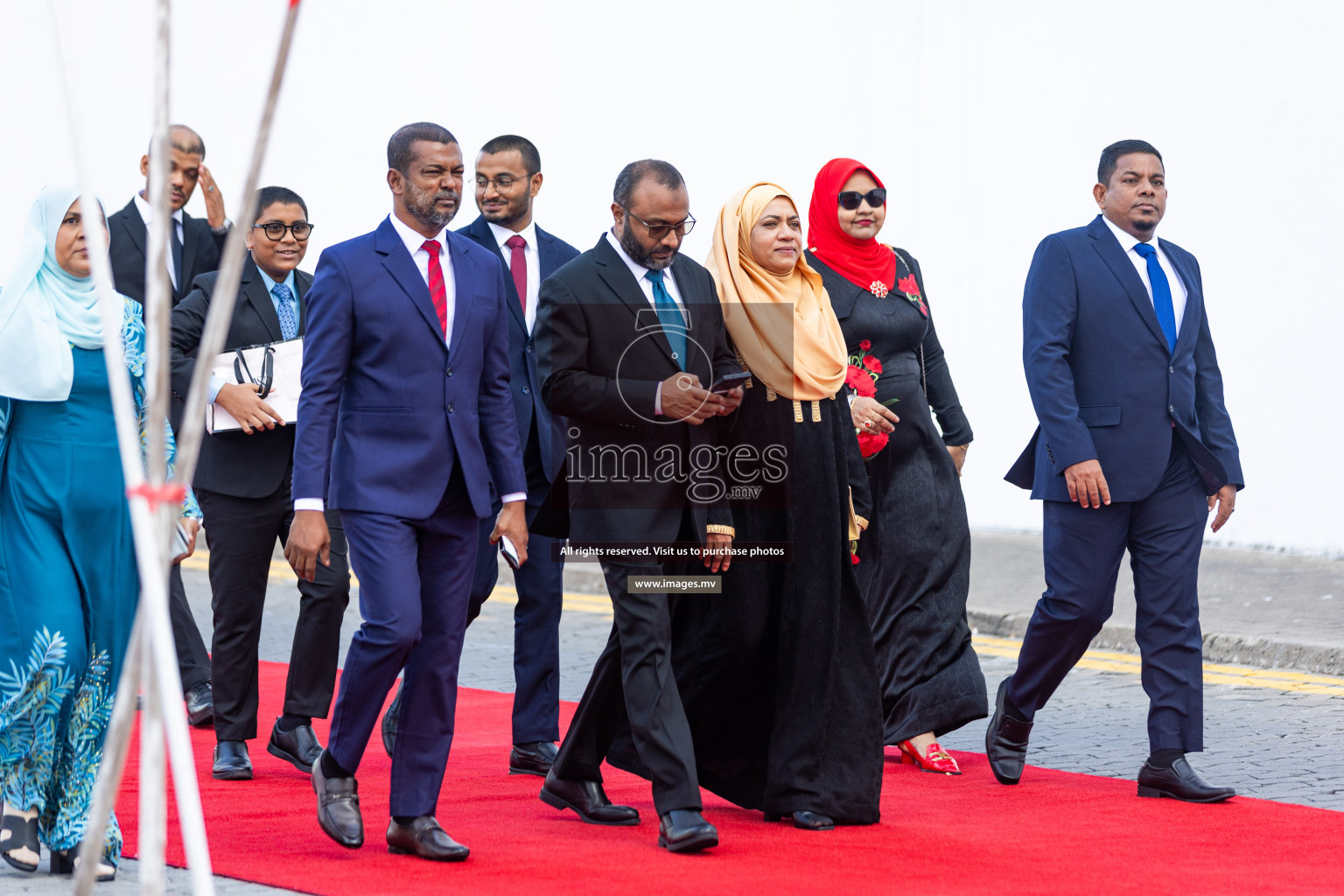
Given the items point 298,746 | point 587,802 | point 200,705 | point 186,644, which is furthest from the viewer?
point 186,644

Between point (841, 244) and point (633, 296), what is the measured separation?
1516 millimetres

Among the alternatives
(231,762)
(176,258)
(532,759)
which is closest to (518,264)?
(176,258)

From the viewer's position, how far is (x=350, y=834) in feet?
15.4

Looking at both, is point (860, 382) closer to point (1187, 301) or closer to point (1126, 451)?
point (1126, 451)

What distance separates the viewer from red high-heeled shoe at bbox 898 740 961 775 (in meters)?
6.19

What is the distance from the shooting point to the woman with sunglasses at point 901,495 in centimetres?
623

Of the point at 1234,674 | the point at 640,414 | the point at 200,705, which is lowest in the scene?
the point at 200,705

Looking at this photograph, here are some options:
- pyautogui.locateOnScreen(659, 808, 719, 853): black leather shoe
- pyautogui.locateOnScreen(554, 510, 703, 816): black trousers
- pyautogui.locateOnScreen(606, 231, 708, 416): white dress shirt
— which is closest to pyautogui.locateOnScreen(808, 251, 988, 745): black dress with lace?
pyautogui.locateOnScreen(606, 231, 708, 416): white dress shirt

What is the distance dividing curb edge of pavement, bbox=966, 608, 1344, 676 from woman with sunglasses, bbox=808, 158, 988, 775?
7.22ft

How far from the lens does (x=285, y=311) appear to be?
6449 mm

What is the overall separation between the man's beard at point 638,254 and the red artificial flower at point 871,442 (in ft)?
4.33

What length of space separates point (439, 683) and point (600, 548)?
611mm

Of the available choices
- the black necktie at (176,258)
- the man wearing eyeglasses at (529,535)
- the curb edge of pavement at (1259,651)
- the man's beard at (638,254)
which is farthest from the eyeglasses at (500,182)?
the curb edge of pavement at (1259,651)

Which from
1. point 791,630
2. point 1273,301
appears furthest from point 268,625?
point 1273,301
